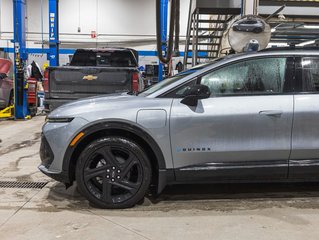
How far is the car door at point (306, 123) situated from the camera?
4.41m

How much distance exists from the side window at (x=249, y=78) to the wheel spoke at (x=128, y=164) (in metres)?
1.12

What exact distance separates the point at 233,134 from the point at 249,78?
68 cm

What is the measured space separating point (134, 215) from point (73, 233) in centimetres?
73

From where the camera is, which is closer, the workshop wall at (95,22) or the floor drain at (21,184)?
the floor drain at (21,184)

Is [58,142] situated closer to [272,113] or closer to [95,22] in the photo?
[272,113]

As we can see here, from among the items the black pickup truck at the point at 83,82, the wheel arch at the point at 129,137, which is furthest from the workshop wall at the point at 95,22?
the wheel arch at the point at 129,137

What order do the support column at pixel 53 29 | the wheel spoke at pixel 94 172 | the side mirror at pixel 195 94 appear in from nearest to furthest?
the side mirror at pixel 195 94
the wheel spoke at pixel 94 172
the support column at pixel 53 29

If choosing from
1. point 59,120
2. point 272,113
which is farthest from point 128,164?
point 272,113

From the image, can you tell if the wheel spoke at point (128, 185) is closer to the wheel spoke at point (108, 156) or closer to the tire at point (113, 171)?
the tire at point (113, 171)

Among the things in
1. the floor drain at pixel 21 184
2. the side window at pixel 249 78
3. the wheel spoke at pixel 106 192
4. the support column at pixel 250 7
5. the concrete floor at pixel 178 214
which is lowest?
the floor drain at pixel 21 184

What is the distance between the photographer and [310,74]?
4582mm

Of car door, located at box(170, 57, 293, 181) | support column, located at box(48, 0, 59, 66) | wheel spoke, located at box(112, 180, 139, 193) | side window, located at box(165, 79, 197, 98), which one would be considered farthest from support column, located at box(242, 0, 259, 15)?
support column, located at box(48, 0, 59, 66)

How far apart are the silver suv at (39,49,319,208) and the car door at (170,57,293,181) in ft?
0.03

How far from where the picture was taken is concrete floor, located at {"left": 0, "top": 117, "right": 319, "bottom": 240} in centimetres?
387
